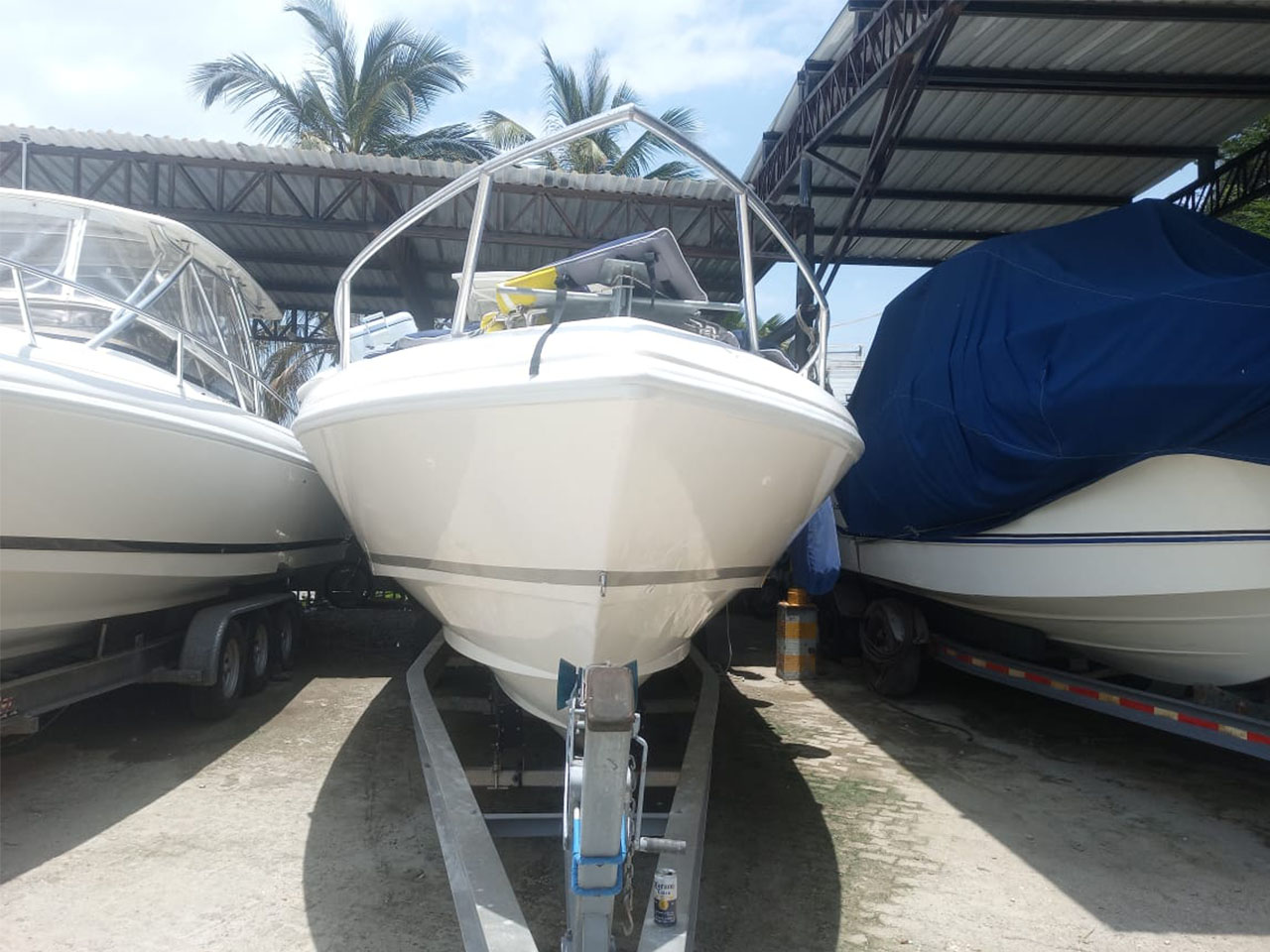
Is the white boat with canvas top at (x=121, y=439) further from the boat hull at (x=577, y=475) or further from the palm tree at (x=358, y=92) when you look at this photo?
the palm tree at (x=358, y=92)

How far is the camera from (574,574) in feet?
8.35

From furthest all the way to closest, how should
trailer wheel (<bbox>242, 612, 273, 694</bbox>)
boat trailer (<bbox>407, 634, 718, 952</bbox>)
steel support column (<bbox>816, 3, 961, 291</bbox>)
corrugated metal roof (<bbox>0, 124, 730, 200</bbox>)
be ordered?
corrugated metal roof (<bbox>0, 124, 730, 200</bbox>) < steel support column (<bbox>816, 3, 961, 291</bbox>) < trailer wheel (<bbox>242, 612, 273, 694</bbox>) < boat trailer (<bbox>407, 634, 718, 952</bbox>)

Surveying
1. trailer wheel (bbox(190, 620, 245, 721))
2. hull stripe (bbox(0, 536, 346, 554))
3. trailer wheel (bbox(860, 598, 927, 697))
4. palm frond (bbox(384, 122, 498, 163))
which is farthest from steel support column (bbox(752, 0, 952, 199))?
palm frond (bbox(384, 122, 498, 163))

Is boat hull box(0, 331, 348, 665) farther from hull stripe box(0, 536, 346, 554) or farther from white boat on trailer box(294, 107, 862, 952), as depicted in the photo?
white boat on trailer box(294, 107, 862, 952)

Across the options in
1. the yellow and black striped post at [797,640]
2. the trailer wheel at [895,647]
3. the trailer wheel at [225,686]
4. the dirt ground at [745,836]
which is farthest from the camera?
the yellow and black striped post at [797,640]

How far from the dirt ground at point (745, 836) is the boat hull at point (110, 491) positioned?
0.76 metres

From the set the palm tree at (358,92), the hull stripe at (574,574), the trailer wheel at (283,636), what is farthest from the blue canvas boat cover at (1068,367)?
the palm tree at (358,92)

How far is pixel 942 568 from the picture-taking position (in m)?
4.73

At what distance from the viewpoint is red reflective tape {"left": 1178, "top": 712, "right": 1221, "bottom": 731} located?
3.50 metres

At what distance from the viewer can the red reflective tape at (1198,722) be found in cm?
350

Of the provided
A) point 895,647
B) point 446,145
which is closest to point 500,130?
point 446,145

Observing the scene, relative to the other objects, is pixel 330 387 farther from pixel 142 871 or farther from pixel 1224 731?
pixel 1224 731

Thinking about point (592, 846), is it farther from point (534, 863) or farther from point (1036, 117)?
point (1036, 117)

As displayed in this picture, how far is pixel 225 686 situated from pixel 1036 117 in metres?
8.14
